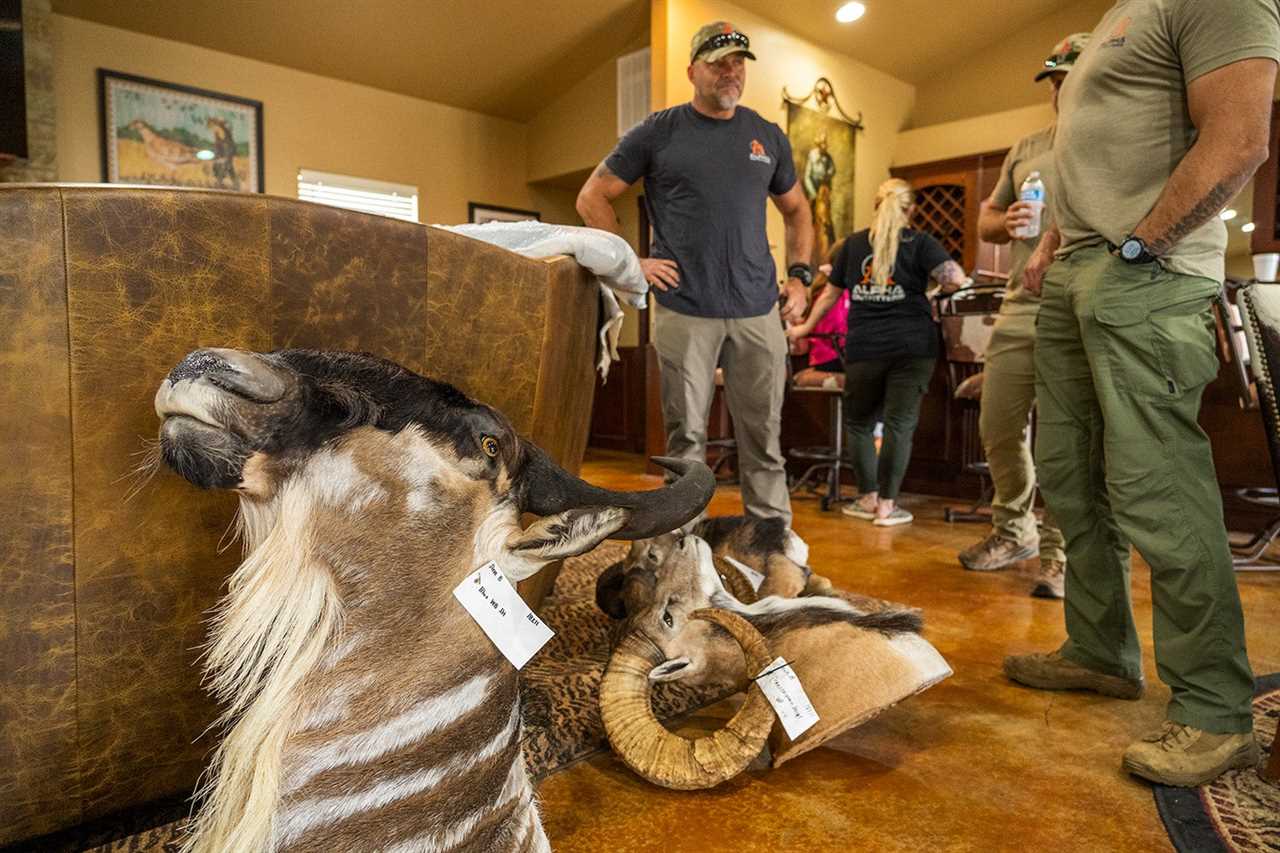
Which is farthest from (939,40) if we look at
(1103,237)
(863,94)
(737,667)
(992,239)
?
(737,667)

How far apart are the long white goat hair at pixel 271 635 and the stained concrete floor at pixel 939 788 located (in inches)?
24.6

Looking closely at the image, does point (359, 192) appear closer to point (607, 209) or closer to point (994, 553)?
point (607, 209)

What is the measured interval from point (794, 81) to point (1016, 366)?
16.3 ft

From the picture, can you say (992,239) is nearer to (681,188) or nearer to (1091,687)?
(681,188)

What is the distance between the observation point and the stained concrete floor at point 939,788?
137cm

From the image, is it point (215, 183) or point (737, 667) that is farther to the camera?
point (215, 183)

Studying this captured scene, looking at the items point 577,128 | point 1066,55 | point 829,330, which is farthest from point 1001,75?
point 1066,55

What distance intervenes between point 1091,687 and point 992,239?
161cm

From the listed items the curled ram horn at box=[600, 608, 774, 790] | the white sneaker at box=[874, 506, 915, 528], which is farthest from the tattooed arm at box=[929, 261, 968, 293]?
the curled ram horn at box=[600, 608, 774, 790]

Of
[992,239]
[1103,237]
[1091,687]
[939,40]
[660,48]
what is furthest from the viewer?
[939,40]

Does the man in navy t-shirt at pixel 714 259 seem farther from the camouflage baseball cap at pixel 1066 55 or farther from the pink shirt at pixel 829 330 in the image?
the pink shirt at pixel 829 330

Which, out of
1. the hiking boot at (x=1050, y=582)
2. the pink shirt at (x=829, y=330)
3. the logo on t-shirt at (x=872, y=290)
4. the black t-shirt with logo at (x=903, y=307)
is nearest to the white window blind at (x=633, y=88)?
the pink shirt at (x=829, y=330)

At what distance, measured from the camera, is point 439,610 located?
938 millimetres

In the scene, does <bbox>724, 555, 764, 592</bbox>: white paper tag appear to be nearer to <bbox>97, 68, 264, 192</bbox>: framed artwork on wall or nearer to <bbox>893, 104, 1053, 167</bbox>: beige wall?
<bbox>97, 68, 264, 192</bbox>: framed artwork on wall
